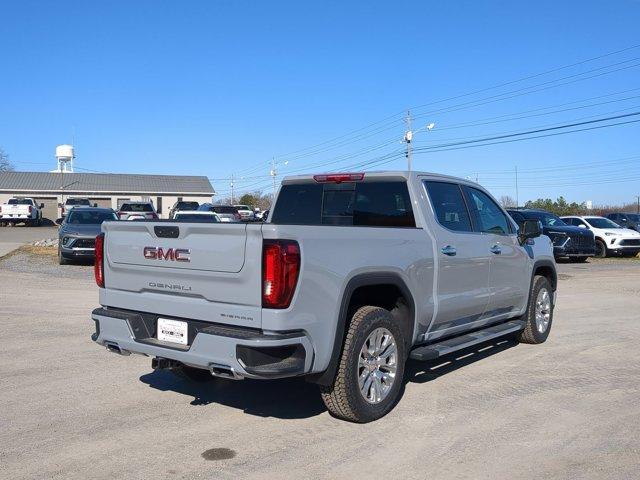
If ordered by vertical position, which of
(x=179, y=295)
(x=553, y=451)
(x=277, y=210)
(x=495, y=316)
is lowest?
(x=553, y=451)

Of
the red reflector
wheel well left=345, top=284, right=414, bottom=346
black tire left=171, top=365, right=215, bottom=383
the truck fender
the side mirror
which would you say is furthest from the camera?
the side mirror

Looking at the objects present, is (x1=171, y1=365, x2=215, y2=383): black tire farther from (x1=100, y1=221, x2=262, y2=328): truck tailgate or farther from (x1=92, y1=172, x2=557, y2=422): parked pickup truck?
(x1=100, y1=221, x2=262, y2=328): truck tailgate

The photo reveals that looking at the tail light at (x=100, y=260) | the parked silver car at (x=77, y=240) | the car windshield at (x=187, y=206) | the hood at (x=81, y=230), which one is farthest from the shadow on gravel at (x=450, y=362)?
the car windshield at (x=187, y=206)

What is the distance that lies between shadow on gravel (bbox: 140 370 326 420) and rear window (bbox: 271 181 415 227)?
1.62 meters

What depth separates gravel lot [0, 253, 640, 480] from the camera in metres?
4.19

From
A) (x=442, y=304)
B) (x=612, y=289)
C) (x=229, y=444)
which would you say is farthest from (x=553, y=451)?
(x=612, y=289)

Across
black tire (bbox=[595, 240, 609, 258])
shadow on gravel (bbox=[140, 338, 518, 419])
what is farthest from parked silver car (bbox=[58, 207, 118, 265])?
black tire (bbox=[595, 240, 609, 258])

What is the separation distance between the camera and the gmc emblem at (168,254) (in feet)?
15.4

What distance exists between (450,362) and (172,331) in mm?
3337

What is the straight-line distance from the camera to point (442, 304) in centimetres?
583

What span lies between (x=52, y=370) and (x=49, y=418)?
5.14ft

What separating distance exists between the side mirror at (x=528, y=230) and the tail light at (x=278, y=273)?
12.8 feet

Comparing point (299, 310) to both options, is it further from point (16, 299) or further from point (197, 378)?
point (16, 299)

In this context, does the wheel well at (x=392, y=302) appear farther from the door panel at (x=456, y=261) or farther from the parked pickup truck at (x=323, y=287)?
→ the door panel at (x=456, y=261)
